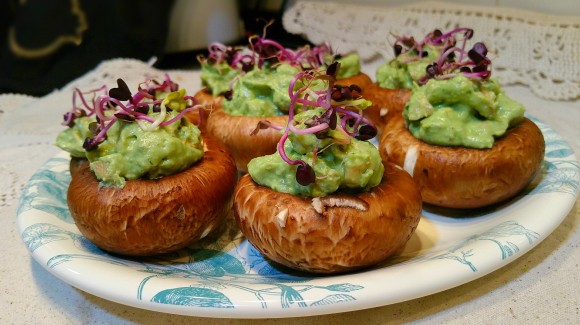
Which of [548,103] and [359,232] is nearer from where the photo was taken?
[359,232]

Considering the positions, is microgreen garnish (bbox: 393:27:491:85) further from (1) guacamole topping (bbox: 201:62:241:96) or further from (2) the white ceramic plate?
(1) guacamole topping (bbox: 201:62:241:96)

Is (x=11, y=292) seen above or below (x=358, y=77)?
below

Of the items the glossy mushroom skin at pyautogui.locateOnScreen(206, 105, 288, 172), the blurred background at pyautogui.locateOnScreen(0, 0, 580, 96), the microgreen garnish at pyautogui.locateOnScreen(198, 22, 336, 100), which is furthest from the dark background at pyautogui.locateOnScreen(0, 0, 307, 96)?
the glossy mushroom skin at pyautogui.locateOnScreen(206, 105, 288, 172)

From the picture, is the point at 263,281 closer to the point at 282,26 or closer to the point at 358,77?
the point at 358,77

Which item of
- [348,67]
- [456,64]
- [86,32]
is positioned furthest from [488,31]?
[86,32]

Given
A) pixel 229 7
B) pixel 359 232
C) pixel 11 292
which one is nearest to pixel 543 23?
pixel 229 7
